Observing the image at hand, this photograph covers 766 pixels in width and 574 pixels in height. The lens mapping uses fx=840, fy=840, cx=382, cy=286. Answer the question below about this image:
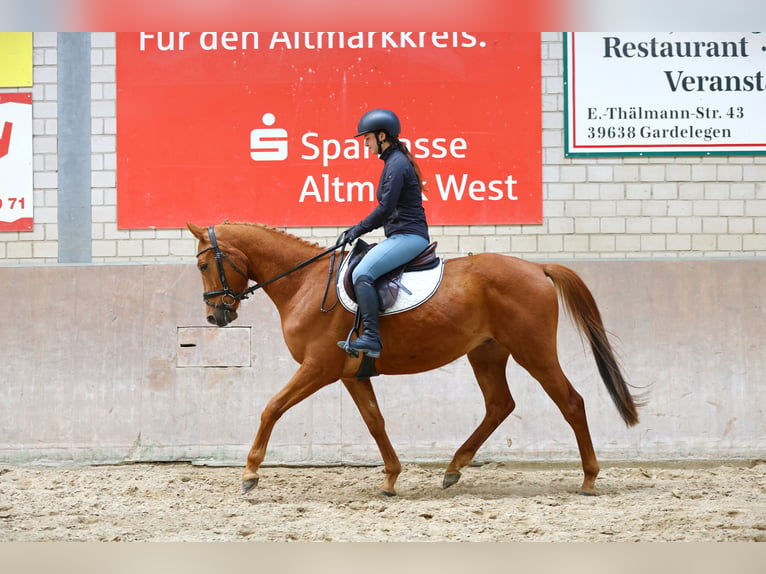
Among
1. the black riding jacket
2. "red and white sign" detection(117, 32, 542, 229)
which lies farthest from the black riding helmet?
"red and white sign" detection(117, 32, 542, 229)

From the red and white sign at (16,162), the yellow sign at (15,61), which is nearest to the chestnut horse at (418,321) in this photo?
the red and white sign at (16,162)

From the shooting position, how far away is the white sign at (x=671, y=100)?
7715mm

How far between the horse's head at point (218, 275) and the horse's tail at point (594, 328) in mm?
2215

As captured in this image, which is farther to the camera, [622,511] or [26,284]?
[26,284]

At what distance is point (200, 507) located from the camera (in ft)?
17.9

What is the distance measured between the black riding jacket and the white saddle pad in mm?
273

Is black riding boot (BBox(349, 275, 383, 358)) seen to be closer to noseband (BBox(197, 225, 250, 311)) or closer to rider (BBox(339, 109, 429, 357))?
rider (BBox(339, 109, 429, 357))

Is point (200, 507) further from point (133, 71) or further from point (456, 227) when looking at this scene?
point (133, 71)

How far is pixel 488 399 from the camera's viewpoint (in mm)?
6141

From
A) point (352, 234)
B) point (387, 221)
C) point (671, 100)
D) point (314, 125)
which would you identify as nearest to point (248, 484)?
point (352, 234)

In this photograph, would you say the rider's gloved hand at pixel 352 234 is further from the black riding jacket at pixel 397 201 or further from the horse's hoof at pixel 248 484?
the horse's hoof at pixel 248 484

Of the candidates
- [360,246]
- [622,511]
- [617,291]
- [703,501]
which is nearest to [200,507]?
[360,246]

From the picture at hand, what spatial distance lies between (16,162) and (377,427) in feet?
14.4

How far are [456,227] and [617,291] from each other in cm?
155
